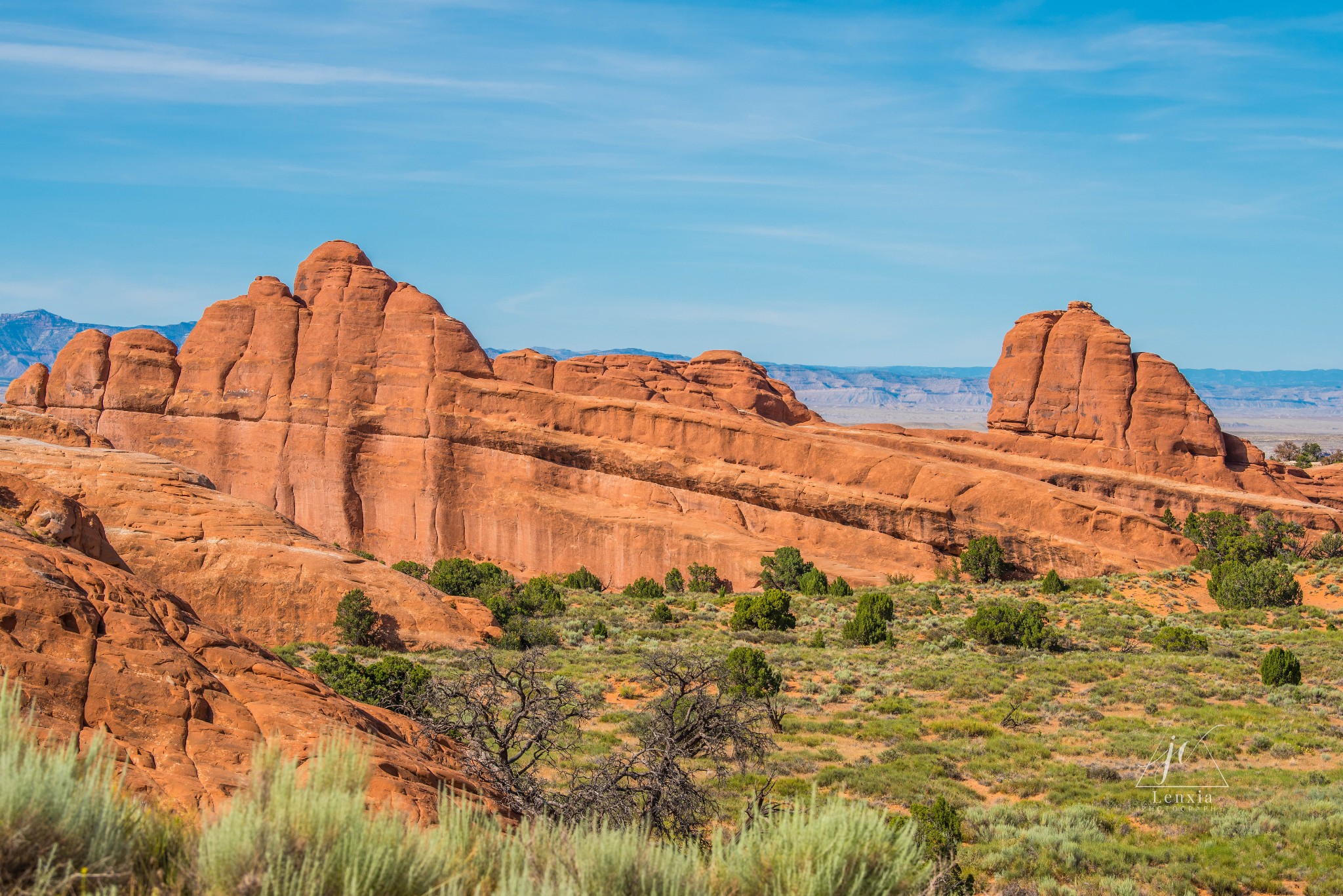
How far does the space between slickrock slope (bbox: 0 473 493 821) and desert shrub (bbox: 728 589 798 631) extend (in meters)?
22.3

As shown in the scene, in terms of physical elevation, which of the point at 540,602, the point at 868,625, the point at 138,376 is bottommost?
the point at 540,602

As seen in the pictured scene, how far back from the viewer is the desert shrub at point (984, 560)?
42.8 metres

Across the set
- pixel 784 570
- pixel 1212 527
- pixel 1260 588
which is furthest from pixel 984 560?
pixel 1212 527

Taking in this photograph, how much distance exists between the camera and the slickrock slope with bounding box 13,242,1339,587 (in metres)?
45.2

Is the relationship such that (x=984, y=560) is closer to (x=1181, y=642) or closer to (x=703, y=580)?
(x=703, y=580)

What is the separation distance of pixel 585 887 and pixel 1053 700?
62.5ft

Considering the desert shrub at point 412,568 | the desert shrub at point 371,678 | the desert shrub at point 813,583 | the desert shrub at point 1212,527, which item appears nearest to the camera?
the desert shrub at point 371,678

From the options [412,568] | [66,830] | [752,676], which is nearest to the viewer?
[66,830]

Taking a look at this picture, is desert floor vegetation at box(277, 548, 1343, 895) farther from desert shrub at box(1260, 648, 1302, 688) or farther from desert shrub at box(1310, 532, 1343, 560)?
desert shrub at box(1310, 532, 1343, 560)

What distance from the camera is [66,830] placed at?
16.2ft

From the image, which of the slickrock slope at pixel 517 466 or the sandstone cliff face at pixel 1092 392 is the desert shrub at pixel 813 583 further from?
the sandstone cliff face at pixel 1092 392

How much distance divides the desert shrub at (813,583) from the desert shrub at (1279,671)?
19.3 metres

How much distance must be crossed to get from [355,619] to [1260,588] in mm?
30123

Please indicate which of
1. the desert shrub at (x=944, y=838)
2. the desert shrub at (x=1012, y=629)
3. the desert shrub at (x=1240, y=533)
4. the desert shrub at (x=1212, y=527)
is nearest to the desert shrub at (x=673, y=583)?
the desert shrub at (x=1012, y=629)
